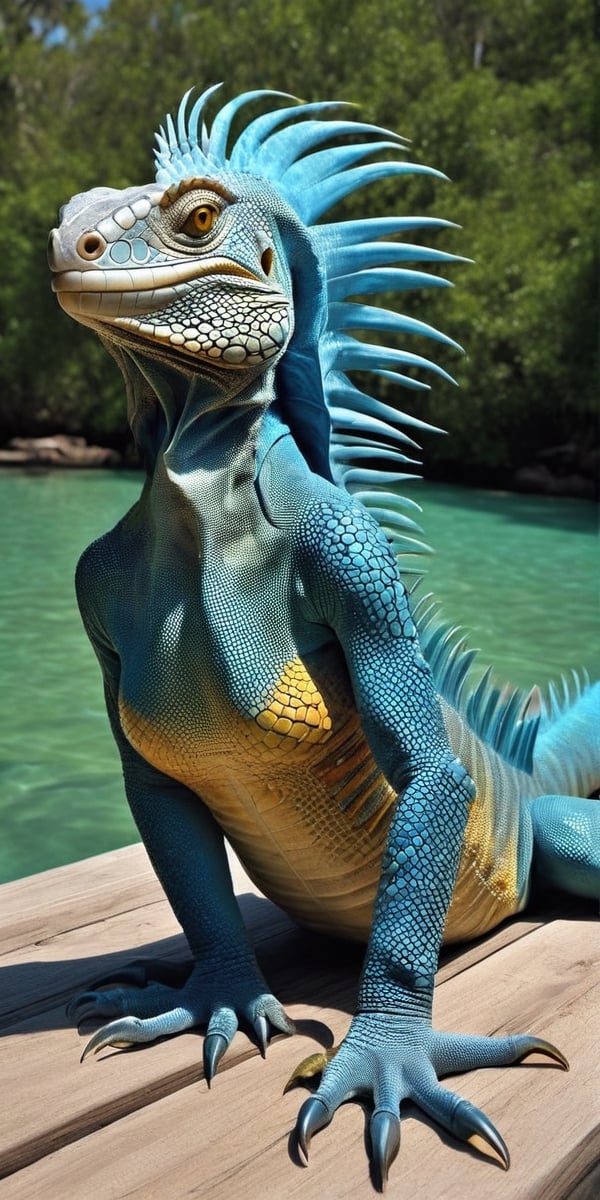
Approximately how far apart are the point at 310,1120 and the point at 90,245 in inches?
46.1

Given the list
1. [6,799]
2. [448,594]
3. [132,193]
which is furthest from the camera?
[448,594]

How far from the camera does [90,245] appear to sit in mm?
1530

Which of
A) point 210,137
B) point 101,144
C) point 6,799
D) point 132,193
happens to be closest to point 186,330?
point 132,193

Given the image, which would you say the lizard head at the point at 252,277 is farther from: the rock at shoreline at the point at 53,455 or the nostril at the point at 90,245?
the rock at shoreline at the point at 53,455

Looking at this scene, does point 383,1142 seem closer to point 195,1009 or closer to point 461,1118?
point 461,1118

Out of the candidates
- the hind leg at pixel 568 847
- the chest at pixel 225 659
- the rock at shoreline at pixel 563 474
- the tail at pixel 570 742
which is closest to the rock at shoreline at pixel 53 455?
the rock at shoreline at pixel 563 474

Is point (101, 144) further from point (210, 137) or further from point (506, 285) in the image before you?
point (210, 137)

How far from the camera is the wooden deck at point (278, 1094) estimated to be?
1.45 m

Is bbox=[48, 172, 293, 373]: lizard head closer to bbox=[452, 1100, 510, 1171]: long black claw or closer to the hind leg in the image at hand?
bbox=[452, 1100, 510, 1171]: long black claw

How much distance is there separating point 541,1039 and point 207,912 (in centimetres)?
56

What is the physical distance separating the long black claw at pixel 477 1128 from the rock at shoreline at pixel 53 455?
69.5ft

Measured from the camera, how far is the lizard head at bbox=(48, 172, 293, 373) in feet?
5.02

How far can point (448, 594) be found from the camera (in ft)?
35.9

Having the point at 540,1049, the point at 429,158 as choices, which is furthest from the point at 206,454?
the point at 429,158
